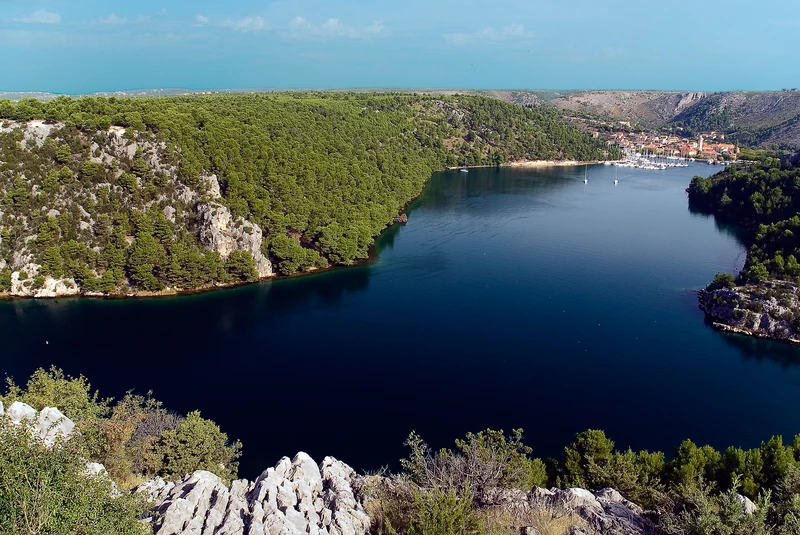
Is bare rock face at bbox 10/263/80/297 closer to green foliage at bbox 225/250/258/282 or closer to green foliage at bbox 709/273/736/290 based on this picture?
green foliage at bbox 225/250/258/282

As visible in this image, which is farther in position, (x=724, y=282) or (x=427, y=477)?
(x=724, y=282)

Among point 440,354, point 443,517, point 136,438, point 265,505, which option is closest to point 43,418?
point 136,438

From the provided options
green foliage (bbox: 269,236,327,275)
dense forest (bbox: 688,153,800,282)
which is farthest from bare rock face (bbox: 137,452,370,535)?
dense forest (bbox: 688,153,800,282)

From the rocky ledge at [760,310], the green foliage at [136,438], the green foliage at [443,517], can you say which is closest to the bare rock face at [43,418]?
the green foliage at [136,438]

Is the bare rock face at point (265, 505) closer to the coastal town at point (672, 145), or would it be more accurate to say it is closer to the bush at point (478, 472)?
the bush at point (478, 472)

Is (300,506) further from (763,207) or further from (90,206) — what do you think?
(763,207)

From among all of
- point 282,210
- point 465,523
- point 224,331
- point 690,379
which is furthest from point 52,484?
point 282,210
